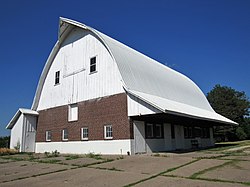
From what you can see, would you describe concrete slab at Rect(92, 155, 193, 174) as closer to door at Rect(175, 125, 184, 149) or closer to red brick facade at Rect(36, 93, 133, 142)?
red brick facade at Rect(36, 93, 133, 142)

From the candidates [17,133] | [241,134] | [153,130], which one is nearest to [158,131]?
[153,130]

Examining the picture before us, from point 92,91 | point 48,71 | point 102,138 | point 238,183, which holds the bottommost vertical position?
point 238,183

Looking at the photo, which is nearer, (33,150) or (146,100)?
(146,100)

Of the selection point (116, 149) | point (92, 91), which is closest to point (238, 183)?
point (116, 149)

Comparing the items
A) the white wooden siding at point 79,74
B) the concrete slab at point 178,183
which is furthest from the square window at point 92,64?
the concrete slab at point 178,183

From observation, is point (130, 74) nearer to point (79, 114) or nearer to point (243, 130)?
point (79, 114)

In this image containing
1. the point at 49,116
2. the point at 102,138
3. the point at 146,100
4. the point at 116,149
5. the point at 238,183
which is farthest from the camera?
the point at 49,116

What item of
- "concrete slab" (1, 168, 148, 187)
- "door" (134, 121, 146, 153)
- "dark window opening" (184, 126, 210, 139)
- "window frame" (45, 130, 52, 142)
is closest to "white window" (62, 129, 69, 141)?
"window frame" (45, 130, 52, 142)

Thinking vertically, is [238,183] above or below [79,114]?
below

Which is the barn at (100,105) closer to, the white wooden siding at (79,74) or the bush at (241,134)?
the white wooden siding at (79,74)

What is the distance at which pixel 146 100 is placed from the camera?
14.7 m

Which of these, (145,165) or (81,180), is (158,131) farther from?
(81,180)

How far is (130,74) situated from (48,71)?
1020cm

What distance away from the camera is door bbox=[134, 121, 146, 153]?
52.3 ft
